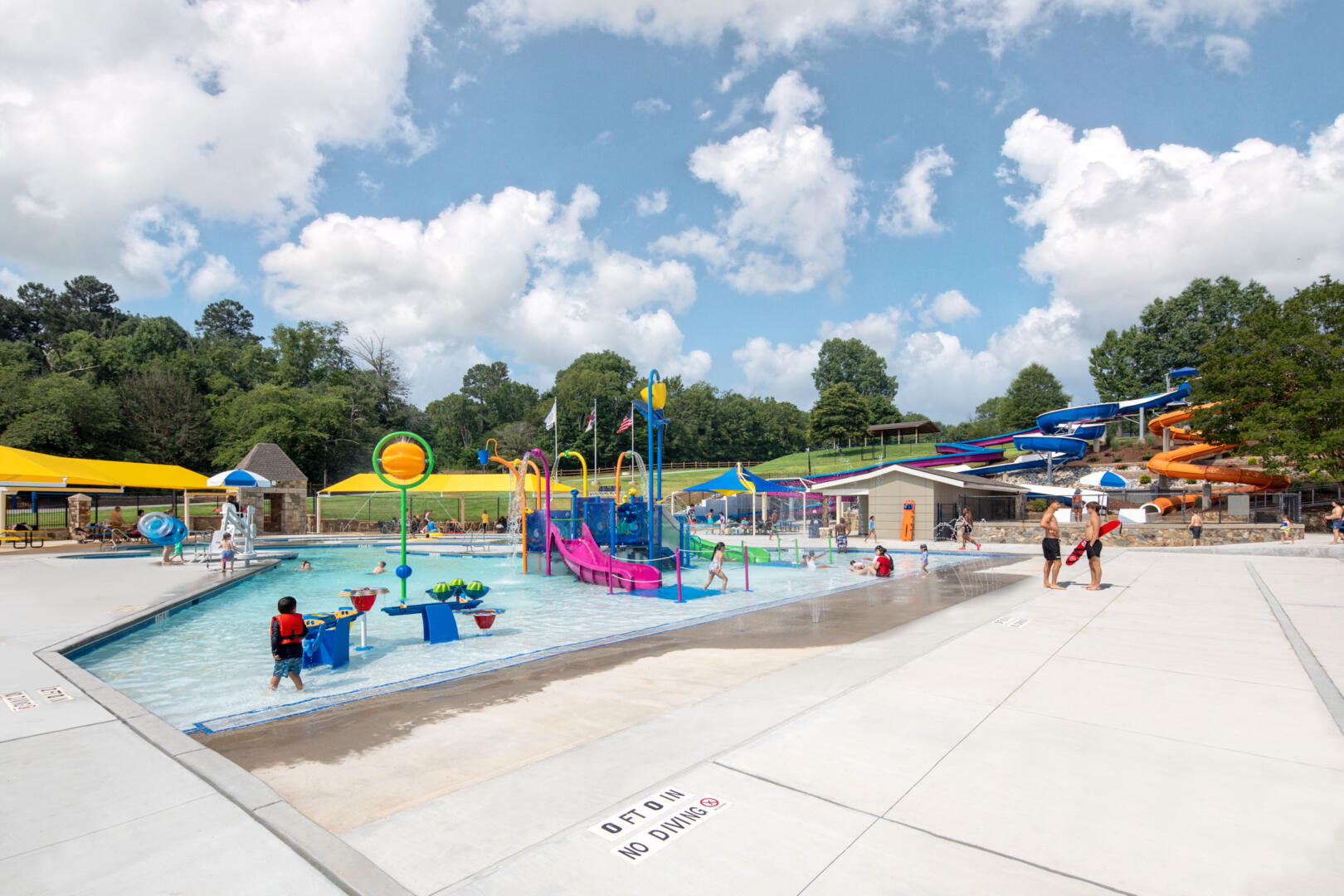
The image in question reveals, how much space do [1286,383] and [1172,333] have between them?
5366 centimetres

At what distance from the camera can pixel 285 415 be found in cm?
6038

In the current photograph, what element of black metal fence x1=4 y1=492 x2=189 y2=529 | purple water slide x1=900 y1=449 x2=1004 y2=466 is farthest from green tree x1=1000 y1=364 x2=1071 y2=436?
black metal fence x1=4 y1=492 x2=189 y2=529

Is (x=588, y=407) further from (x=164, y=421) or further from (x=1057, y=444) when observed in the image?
(x=1057, y=444)

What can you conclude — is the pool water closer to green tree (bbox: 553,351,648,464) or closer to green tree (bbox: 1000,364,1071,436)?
green tree (bbox: 553,351,648,464)

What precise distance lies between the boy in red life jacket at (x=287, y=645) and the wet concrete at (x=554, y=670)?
124 centimetres

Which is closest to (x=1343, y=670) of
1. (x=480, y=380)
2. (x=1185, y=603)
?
(x=1185, y=603)

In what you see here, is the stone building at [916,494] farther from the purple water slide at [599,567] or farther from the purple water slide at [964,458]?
the purple water slide at [964,458]

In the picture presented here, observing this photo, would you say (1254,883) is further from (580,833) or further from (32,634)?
(32,634)

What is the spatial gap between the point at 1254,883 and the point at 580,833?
368cm

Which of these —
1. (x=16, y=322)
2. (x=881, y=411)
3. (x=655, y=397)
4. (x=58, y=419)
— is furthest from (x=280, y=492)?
(x=881, y=411)

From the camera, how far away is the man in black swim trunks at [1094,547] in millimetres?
15234

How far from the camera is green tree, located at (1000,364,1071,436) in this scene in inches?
3750

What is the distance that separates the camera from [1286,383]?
33.1 metres

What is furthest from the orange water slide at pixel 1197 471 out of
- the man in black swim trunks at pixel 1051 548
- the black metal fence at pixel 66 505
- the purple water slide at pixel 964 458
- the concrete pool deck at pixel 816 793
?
the black metal fence at pixel 66 505
